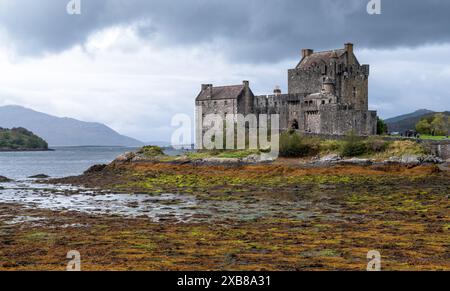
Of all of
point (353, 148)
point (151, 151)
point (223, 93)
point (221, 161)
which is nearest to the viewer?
point (353, 148)

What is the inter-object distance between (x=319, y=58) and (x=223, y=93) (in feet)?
47.1

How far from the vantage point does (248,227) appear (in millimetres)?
22156

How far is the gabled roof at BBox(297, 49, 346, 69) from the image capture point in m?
66.4

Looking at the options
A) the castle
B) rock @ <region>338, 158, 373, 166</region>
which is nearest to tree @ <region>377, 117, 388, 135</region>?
the castle

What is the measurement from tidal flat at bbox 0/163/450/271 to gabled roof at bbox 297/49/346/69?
25.4 metres

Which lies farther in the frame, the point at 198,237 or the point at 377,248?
the point at 198,237

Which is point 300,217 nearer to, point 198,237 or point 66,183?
point 198,237

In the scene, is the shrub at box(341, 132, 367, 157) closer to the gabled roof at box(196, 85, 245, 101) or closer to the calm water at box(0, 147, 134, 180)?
the gabled roof at box(196, 85, 245, 101)

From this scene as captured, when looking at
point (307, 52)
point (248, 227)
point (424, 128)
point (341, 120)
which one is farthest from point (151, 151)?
point (248, 227)

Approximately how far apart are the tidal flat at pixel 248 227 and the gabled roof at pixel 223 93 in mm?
29331

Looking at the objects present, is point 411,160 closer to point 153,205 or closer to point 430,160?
point 430,160
